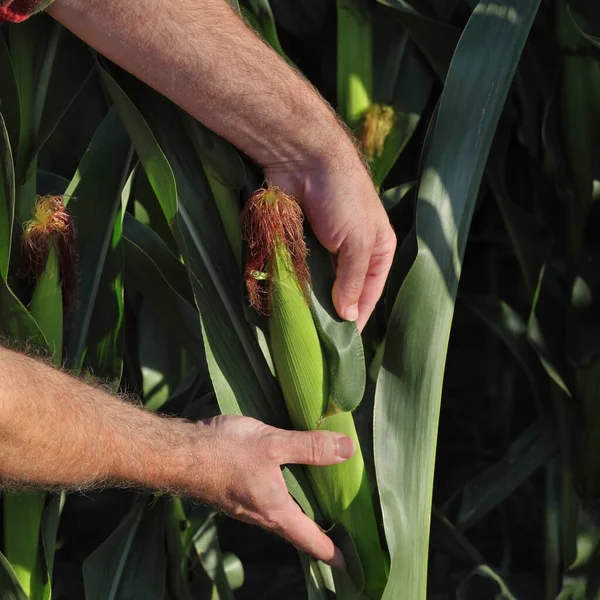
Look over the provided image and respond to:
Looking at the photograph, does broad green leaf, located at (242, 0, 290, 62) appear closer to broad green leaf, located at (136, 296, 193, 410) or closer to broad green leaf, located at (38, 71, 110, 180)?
broad green leaf, located at (38, 71, 110, 180)

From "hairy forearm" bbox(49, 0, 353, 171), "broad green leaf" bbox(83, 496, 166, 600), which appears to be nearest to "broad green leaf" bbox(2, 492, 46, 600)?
"broad green leaf" bbox(83, 496, 166, 600)

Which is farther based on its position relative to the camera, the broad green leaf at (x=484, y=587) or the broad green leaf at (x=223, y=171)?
the broad green leaf at (x=484, y=587)

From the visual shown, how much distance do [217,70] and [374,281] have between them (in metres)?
0.29

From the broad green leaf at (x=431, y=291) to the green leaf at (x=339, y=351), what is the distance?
3cm

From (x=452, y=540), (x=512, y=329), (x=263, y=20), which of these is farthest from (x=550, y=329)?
(x=263, y=20)

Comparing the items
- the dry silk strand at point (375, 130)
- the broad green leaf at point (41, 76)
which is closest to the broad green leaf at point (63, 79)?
the broad green leaf at point (41, 76)

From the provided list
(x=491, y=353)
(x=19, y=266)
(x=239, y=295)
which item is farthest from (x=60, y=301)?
(x=491, y=353)

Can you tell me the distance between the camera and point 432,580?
122 cm

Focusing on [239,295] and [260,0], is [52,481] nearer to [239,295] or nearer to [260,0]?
[239,295]

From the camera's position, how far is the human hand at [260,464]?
802mm

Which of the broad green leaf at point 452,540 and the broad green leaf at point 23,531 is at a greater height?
the broad green leaf at point 23,531

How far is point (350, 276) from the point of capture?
859mm

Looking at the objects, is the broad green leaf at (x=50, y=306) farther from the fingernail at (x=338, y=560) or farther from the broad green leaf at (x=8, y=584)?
the fingernail at (x=338, y=560)

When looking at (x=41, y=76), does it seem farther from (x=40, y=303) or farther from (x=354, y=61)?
(x=354, y=61)
